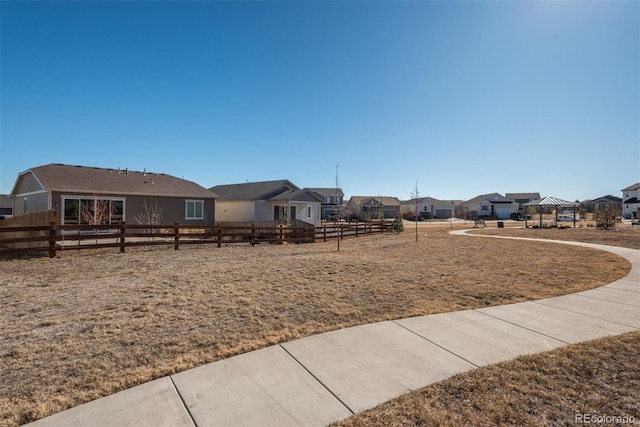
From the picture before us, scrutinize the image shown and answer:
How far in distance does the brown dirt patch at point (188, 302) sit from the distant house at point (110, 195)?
9649 mm

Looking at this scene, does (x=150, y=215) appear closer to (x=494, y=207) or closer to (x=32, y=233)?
(x=32, y=233)

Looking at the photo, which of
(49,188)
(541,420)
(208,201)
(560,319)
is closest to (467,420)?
(541,420)

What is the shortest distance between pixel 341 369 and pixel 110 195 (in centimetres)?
2176

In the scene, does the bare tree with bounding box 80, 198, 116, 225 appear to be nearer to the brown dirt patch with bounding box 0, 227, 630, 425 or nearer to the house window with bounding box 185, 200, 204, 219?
the house window with bounding box 185, 200, 204, 219

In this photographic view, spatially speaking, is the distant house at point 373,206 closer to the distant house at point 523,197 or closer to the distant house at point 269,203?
the distant house at point 523,197

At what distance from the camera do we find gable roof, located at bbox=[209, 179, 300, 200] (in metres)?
29.9

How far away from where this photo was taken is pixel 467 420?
275cm

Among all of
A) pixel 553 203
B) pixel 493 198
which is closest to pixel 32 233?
pixel 553 203

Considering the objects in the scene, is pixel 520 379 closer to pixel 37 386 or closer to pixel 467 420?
pixel 467 420

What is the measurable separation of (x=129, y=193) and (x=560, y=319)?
22.7m

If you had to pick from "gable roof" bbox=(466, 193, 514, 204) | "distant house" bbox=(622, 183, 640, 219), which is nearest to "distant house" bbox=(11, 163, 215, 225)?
"gable roof" bbox=(466, 193, 514, 204)

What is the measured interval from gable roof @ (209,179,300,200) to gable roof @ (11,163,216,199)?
4729mm

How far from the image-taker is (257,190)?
103 ft

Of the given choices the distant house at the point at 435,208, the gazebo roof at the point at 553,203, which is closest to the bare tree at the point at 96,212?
the gazebo roof at the point at 553,203
